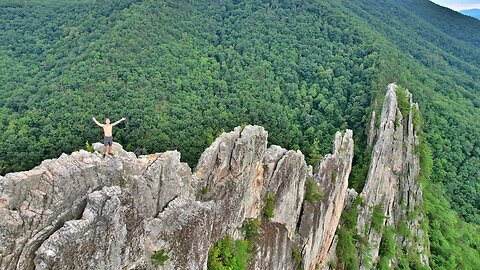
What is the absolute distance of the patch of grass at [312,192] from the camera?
3116cm

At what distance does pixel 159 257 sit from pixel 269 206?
33.2 ft

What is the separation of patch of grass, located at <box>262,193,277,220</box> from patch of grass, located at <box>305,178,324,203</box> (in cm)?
433

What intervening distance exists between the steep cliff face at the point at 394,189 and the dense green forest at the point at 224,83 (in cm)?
294

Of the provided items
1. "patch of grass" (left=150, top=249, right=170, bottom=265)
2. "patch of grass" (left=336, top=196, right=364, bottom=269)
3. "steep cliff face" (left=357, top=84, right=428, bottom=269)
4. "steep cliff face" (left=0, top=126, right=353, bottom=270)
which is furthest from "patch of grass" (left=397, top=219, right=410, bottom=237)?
"patch of grass" (left=150, top=249, right=170, bottom=265)

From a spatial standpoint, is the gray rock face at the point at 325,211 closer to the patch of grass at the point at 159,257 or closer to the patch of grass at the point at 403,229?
the patch of grass at the point at 159,257

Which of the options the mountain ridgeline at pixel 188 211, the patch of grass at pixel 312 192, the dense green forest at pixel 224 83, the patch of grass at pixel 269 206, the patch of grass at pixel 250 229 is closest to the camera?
the mountain ridgeline at pixel 188 211

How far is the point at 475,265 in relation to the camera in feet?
179

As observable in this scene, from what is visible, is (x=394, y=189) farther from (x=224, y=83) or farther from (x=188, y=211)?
(x=224, y=83)

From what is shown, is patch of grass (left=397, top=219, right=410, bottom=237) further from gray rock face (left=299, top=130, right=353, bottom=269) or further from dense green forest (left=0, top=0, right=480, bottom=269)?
gray rock face (left=299, top=130, right=353, bottom=269)

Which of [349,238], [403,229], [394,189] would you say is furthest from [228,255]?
[403,229]

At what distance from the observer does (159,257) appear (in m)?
18.7

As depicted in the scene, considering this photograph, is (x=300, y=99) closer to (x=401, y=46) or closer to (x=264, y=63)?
(x=264, y=63)

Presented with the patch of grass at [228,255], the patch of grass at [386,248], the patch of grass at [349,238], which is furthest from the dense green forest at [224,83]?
the patch of grass at [228,255]

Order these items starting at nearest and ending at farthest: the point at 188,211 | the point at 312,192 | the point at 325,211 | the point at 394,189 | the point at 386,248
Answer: the point at 188,211 → the point at 312,192 → the point at 325,211 → the point at 386,248 → the point at 394,189
